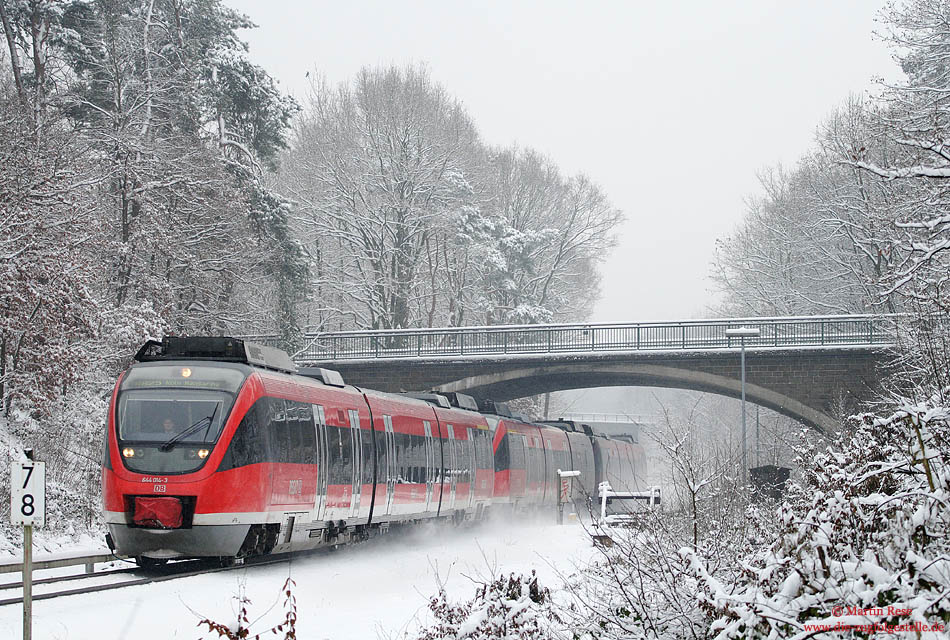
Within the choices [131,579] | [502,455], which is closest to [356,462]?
[131,579]

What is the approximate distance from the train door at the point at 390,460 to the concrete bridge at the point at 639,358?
953 inches

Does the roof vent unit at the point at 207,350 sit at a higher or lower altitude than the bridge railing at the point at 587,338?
lower

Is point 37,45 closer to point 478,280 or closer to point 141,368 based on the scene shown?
point 141,368

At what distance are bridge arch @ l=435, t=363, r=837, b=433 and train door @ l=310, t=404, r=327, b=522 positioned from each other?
28259 millimetres

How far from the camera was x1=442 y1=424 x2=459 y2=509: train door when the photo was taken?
2348 cm

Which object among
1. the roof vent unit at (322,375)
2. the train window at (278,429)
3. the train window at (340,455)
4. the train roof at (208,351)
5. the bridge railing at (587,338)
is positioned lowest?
the train window at (340,455)

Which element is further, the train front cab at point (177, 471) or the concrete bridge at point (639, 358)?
the concrete bridge at point (639, 358)

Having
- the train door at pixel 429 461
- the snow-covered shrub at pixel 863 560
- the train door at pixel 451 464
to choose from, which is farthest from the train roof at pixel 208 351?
the snow-covered shrub at pixel 863 560

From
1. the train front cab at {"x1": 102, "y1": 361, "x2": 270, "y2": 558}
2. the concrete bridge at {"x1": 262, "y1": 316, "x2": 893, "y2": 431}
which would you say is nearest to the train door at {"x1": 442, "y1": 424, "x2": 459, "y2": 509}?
the train front cab at {"x1": 102, "y1": 361, "x2": 270, "y2": 558}

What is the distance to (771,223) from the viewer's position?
55.9 m

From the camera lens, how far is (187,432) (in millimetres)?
14297

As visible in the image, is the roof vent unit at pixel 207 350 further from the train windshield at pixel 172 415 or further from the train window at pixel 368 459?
the train window at pixel 368 459

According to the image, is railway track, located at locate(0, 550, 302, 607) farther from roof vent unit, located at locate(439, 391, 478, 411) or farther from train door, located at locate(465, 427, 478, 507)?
roof vent unit, located at locate(439, 391, 478, 411)

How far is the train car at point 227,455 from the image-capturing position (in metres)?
14.1
